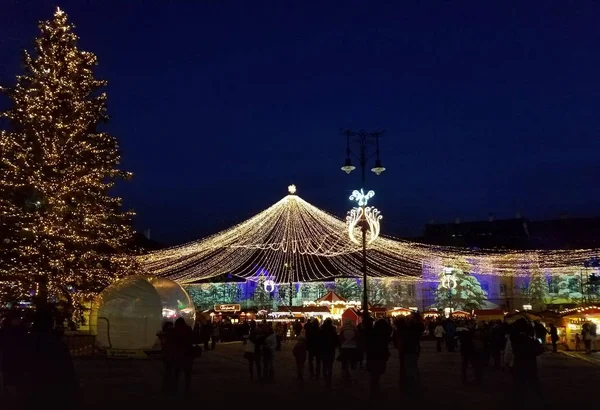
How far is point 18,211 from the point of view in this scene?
27.8 metres

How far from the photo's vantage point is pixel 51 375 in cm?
791

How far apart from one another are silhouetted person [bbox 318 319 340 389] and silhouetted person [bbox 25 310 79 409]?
31.7 feet

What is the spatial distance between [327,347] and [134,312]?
9.61 metres

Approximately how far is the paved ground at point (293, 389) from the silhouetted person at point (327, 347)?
1.21 ft

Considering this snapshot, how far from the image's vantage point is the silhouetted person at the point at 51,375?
25.9 ft

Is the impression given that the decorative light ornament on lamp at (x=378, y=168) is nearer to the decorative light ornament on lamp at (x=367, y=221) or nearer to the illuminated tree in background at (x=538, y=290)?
the decorative light ornament on lamp at (x=367, y=221)

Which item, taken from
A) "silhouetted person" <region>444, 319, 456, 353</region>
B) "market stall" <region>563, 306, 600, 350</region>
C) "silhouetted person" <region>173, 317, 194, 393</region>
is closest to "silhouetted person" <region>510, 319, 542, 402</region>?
"silhouetted person" <region>173, 317, 194, 393</region>

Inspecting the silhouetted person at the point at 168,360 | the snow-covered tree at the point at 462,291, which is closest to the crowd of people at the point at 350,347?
the silhouetted person at the point at 168,360

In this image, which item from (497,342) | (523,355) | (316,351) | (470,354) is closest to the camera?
(523,355)

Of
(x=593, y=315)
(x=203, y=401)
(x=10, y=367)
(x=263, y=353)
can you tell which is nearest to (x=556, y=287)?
(x=593, y=315)

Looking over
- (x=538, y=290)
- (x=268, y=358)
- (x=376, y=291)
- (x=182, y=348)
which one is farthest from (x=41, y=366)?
(x=376, y=291)

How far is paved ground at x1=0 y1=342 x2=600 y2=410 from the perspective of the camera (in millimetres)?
13648

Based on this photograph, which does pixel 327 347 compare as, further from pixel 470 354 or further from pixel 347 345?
pixel 470 354

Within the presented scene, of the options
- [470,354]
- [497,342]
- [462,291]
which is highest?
[462,291]
